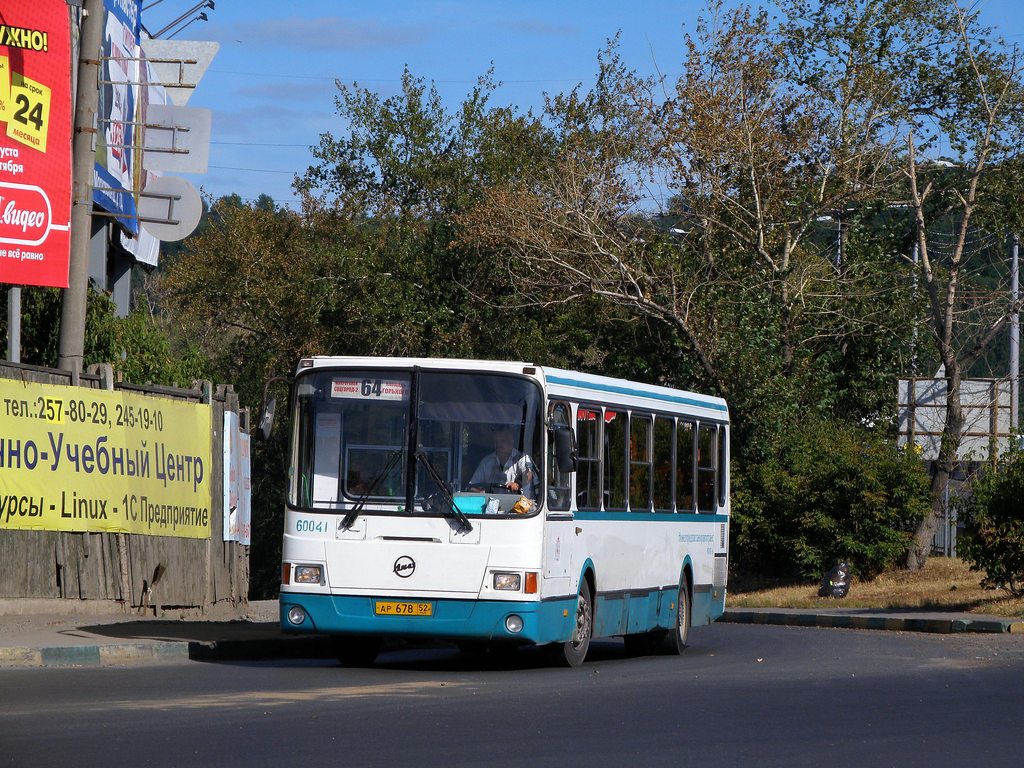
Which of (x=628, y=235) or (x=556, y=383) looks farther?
(x=628, y=235)

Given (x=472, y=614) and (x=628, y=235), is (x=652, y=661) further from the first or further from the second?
(x=628, y=235)

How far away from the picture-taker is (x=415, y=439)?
47.4 ft

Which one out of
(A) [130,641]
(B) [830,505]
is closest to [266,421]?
(A) [130,641]

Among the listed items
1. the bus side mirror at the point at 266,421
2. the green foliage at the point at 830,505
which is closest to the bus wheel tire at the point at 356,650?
the bus side mirror at the point at 266,421

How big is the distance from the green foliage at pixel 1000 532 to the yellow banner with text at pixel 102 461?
10932 millimetres

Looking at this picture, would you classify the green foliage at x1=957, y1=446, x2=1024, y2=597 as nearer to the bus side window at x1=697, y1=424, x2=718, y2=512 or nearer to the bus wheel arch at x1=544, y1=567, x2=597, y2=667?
the bus side window at x1=697, y1=424, x2=718, y2=512

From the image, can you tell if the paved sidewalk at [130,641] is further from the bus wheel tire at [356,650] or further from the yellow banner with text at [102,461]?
the bus wheel tire at [356,650]

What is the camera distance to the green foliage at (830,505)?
1240 inches

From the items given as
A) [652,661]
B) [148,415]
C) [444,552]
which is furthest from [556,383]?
[148,415]

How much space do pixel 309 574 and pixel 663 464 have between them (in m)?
4.78

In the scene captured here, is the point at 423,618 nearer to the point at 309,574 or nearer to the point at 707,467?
the point at 309,574

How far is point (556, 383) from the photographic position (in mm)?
14906

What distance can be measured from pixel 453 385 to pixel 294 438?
4.97 feet

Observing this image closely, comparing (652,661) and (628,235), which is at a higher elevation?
(628,235)
